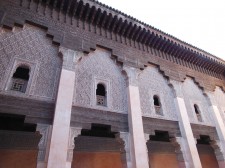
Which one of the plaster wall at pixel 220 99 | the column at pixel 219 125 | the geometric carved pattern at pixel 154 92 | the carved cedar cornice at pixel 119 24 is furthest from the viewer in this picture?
the plaster wall at pixel 220 99

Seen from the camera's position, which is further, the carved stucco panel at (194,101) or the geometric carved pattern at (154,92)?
the carved stucco panel at (194,101)

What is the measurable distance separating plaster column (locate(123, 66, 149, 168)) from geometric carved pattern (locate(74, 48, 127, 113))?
207 mm

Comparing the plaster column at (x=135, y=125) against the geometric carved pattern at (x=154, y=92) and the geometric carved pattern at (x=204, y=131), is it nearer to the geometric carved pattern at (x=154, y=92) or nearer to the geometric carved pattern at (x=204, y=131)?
the geometric carved pattern at (x=154, y=92)

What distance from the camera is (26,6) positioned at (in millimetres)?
5023

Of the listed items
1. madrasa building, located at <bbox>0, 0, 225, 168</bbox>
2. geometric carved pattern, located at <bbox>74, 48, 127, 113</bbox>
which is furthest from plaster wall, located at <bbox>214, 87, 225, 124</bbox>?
geometric carved pattern, located at <bbox>74, 48, 127, 113</bbox>

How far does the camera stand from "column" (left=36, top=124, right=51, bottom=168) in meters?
3.47

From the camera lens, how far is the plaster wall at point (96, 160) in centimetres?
580

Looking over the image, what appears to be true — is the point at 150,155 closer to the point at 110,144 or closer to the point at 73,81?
the point at 110,144

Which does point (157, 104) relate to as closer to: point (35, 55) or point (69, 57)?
point (69, 57)

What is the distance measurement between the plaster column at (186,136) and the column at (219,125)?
4.92 feet

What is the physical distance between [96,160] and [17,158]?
2444 millimetres

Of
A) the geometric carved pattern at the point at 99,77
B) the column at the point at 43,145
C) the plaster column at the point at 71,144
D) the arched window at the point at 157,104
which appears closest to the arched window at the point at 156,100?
the arched window at the point at 157,104

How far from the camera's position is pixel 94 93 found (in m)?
4.95

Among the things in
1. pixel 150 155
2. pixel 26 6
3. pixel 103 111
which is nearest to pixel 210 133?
pixel 150 155
